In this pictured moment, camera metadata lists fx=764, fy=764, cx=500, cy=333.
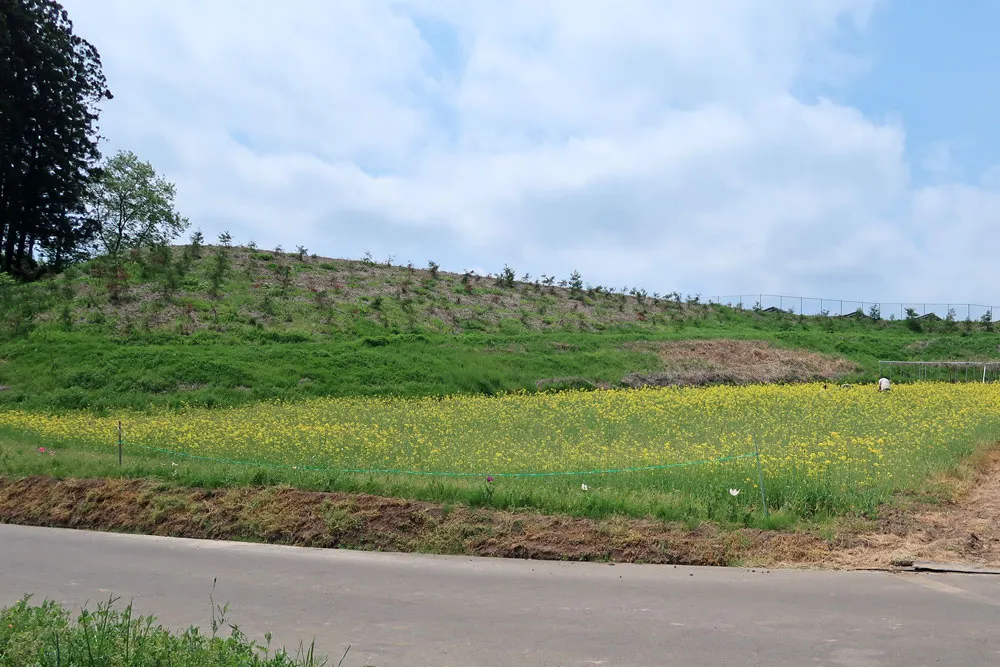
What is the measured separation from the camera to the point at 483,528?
30.9 feet

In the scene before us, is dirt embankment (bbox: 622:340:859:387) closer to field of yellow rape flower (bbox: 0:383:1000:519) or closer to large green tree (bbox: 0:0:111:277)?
field of yellow rape flower (bbox: 0:383:1000:519)

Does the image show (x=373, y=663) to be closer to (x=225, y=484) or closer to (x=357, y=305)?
(x=225, y=484)

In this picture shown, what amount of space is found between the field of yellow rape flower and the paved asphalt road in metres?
1.96

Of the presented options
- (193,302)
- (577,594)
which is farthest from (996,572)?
(193,302)

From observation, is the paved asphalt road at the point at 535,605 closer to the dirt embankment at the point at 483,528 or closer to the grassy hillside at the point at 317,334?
the dirt embankment at the point at 483,528

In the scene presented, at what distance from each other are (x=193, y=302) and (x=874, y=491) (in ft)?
92.4

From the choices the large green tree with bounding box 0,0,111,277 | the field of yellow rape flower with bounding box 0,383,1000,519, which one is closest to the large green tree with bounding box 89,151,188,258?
the large green tree with bounding box 0,0,111,277

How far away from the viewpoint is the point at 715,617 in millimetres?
6770

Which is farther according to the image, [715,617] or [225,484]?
[225,484]

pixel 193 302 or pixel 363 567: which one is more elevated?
pixel 193 302

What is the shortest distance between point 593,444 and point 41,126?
4349cm

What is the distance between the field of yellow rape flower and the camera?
10.4 meters

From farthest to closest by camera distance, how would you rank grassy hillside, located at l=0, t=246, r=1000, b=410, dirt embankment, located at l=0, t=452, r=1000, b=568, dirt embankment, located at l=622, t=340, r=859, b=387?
dirt embankment, located at l=622, t=340, r=859, b=387, grassy hillside, located at l=0, t=246, r=1000, b=410, dirt embankment, located at l=0, t=452, r=1000, b=568

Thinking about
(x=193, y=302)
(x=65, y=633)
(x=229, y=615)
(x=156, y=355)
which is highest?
(x=193, y=302)
